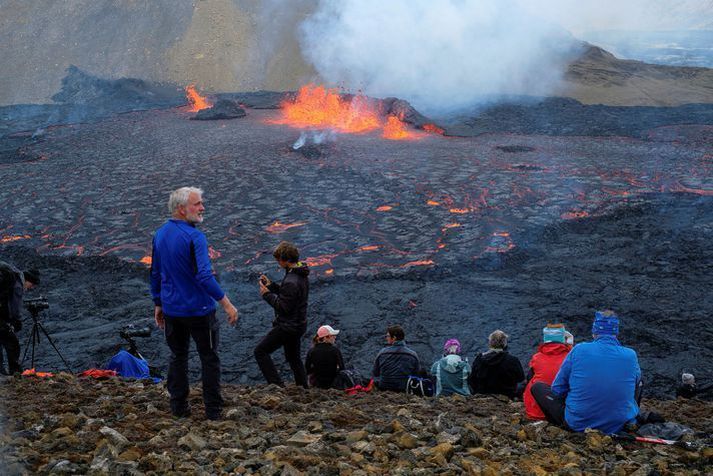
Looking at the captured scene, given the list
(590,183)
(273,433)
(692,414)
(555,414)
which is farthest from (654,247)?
(273,433)

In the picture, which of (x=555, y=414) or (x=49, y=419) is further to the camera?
(x=555, y=414)

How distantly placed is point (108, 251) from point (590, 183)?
10.9 m

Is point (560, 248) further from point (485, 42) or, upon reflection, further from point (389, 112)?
point (485, 42)

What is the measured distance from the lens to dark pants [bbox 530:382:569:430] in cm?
523

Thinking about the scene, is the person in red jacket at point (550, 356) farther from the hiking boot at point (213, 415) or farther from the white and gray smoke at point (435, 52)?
the white and gray smoke at point (435, 52)

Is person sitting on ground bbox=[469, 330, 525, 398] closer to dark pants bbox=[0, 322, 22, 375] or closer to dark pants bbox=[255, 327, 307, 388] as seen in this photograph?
dark pants bbox=[255, 327, 307, 388]

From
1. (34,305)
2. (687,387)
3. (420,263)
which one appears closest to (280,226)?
(420,263)

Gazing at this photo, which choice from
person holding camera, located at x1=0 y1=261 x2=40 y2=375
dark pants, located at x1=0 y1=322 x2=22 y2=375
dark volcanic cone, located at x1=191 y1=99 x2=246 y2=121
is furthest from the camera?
dark volcanic cone, located at x1=191 y1=99 x2=246 y2=121

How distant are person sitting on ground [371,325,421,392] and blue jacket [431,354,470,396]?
Answer: 31 cm

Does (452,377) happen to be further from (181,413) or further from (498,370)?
(181,413)

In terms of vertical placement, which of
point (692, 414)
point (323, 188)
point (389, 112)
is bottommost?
point (692, 414)

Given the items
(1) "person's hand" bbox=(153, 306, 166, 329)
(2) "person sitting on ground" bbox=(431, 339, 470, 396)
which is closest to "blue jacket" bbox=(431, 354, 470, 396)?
(2) "person sitting on ground" bbox=(431, 339, 470, 396)

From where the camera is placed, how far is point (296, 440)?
4539mm

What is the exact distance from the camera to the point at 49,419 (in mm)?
4762
